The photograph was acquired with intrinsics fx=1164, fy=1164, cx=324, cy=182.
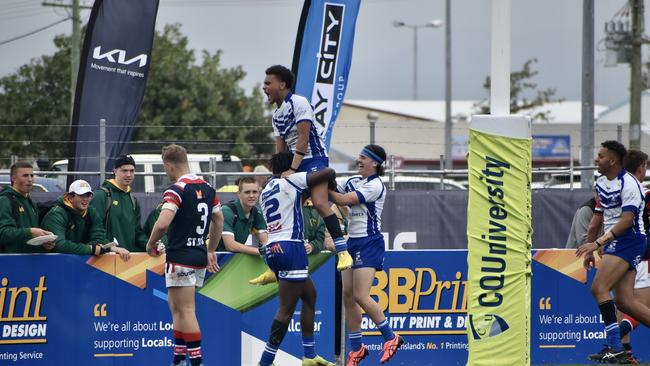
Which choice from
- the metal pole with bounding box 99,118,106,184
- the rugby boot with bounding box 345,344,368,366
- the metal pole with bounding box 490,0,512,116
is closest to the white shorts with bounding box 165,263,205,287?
the rugby boot with bounding box 345,344,368,366

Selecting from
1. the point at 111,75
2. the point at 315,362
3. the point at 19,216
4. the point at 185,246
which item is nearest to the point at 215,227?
the point at 185,246

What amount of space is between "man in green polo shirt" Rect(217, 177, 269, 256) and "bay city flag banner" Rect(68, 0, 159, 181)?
13.0 feet

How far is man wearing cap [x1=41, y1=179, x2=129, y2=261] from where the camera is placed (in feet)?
36.9

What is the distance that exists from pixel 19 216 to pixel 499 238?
16.1ft

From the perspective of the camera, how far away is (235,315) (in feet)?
37.8

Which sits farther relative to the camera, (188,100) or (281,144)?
(188,100)

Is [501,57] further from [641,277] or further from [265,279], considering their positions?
[641,277]

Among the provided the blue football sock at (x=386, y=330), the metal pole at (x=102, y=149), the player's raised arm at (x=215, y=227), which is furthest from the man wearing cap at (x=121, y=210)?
the blue football sock at (x=386, y=330)

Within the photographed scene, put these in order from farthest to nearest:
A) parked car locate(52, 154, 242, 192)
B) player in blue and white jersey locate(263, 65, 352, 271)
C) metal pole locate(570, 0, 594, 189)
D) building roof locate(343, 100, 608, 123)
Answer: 1. building roof locate(343, 100, 608, 123)
2. metal pole locate(570, 0, 594, 189)
3. parked car locate(52, 154, 242, 192)
4. player in blue and white jersey locate(263, 65, 352, 271)

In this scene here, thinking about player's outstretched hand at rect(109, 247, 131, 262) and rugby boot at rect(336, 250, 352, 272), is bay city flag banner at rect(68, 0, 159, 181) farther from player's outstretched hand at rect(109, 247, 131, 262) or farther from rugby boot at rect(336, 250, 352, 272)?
rugby boot at rect(336, 250, 352, 272)

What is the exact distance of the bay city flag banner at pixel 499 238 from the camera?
9398 mm

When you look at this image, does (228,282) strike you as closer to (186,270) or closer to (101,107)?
(186,270)

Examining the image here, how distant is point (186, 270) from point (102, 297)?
4.67ft

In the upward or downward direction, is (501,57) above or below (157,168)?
above
